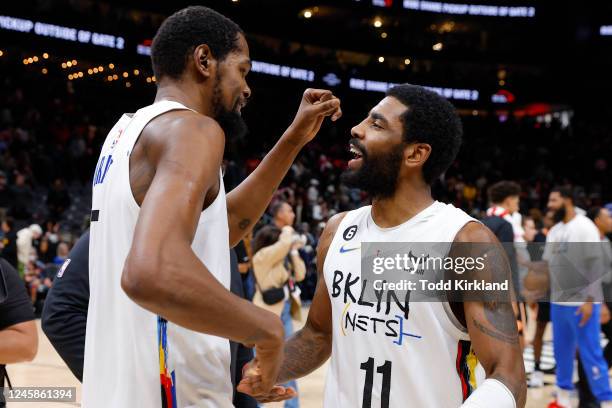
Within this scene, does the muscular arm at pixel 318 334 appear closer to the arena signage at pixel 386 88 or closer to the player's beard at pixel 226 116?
the player's beard at pixel 226 116

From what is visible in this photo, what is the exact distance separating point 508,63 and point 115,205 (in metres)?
31.4

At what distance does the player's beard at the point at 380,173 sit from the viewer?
7.94ft

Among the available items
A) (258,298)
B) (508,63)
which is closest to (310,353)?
(258,298)

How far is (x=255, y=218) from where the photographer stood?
2.51 m

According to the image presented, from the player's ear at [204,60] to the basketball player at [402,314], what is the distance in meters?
0.63

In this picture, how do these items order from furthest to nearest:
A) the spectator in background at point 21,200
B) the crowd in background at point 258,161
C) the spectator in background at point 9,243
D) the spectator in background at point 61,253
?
the spectator in background at point 21,200
the crowd in background at point 258,161
the spectator in background at point 61,253
the spectator in background at point 9,243

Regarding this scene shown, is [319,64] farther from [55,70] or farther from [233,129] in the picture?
[233,129]

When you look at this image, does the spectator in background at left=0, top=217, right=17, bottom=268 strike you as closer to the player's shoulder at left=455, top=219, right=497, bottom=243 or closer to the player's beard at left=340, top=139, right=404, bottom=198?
the player's beard at left=340, top=139, right=404, bottom=198

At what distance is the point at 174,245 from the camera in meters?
1.46

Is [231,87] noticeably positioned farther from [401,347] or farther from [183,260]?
[401,347]

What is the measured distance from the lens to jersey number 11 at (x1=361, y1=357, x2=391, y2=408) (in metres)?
2.18

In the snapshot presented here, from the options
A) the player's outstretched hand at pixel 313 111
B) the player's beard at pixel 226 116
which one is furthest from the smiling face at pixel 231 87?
the player's outstretched hand at pixel 313 111

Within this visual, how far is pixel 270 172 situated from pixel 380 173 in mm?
374

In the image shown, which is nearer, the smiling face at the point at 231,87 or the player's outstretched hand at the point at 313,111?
the smiling face at the point at 231,87
